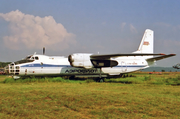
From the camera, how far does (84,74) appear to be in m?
20.9

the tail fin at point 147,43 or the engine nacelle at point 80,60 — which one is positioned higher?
the tail fin at point 147,43

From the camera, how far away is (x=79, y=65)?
1898 cm

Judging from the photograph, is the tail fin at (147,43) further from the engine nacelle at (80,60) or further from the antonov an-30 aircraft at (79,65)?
the engine nacelle at (80,60)

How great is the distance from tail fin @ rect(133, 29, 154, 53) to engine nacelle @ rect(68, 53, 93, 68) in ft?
29.0

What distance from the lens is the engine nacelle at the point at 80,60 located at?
18844 mm

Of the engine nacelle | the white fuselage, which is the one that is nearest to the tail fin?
the white fuselage

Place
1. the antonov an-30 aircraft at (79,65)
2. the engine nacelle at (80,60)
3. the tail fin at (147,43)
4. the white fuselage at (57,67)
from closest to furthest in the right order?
the white fuselage at (57,67) → the antonov an-30 aircraft at (79,65) → the engine nacelle at (80,60) → the tail fin at (147,43)

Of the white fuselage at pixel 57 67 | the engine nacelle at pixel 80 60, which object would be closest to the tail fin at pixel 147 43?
the white fuselage at pixel 57 67

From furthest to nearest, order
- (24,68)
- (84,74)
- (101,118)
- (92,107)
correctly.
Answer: (84,74) < (24,68) < (92,107) < (101,118)

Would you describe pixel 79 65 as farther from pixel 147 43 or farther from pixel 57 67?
pixel 147 43

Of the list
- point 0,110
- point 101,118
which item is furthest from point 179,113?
point 0,110

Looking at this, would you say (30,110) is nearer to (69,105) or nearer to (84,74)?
(69,105)

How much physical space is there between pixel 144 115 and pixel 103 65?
14.1 m

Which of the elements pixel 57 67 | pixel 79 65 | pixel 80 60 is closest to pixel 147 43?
pixel 80 60
